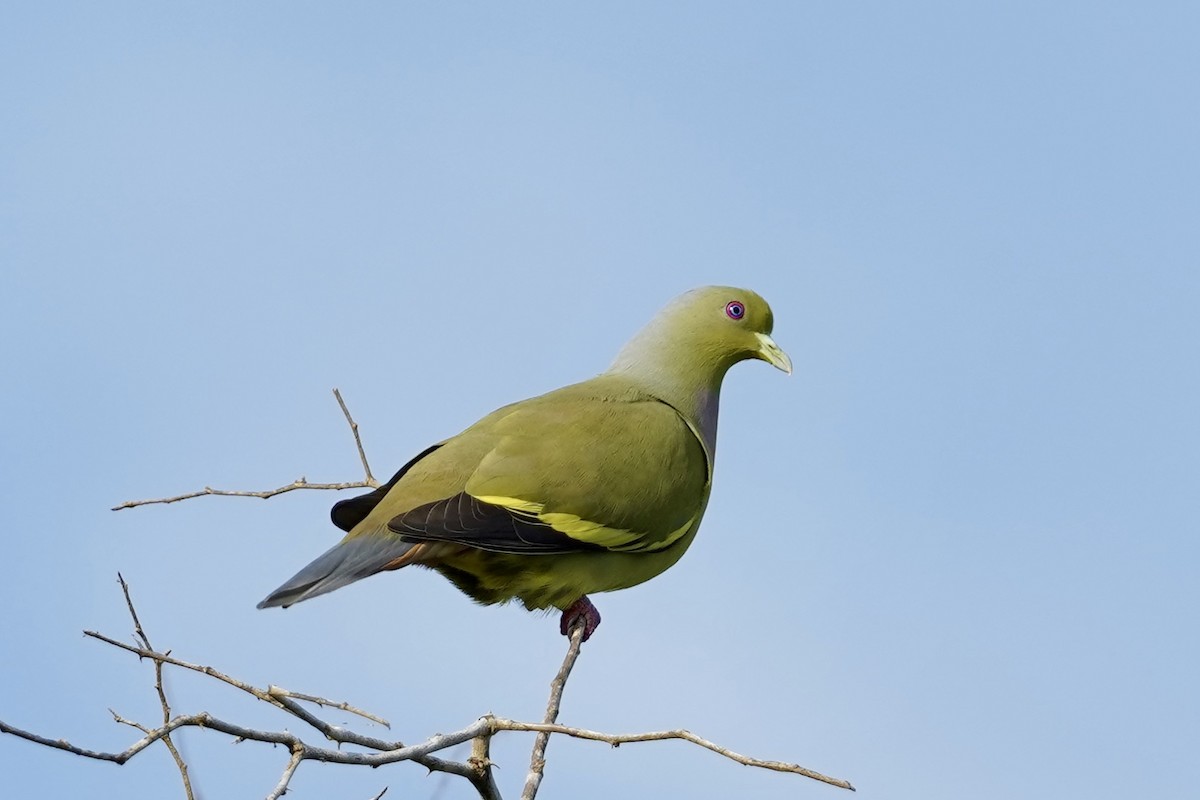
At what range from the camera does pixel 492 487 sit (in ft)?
14.8

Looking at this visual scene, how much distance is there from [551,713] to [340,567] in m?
0.89

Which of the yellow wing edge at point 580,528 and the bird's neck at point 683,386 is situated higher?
the bird's neck at point 683,386

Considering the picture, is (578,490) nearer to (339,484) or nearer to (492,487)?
(492,487)

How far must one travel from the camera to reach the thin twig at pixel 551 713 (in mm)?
3502

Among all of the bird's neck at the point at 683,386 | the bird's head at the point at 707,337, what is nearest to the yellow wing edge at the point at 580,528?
the bird's neck at the point at 683,386

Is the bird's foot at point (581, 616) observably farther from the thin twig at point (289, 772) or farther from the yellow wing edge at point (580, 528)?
the thin twig at point (289, 772)

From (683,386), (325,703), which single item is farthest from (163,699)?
(683,386)

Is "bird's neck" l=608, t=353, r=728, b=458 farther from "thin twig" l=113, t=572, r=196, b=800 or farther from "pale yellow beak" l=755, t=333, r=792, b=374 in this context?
"thin twig" l=113, t=572, r=196, b=800

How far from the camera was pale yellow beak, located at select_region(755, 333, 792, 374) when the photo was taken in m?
5.55

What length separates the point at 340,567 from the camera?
4.21 m

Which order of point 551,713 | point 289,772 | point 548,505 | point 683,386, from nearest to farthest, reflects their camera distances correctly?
point 289,772, point 551,713, point 548,505, point 683,386

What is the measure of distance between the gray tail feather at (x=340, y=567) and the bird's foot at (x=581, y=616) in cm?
77

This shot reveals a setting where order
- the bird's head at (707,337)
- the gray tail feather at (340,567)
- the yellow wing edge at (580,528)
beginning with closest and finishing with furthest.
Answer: the gray tail feather at (340,567) < the yellow wing edge at (580,528) < the bird's head at (707,337)

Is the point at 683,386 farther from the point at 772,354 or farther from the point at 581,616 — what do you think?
the point at 581,616
